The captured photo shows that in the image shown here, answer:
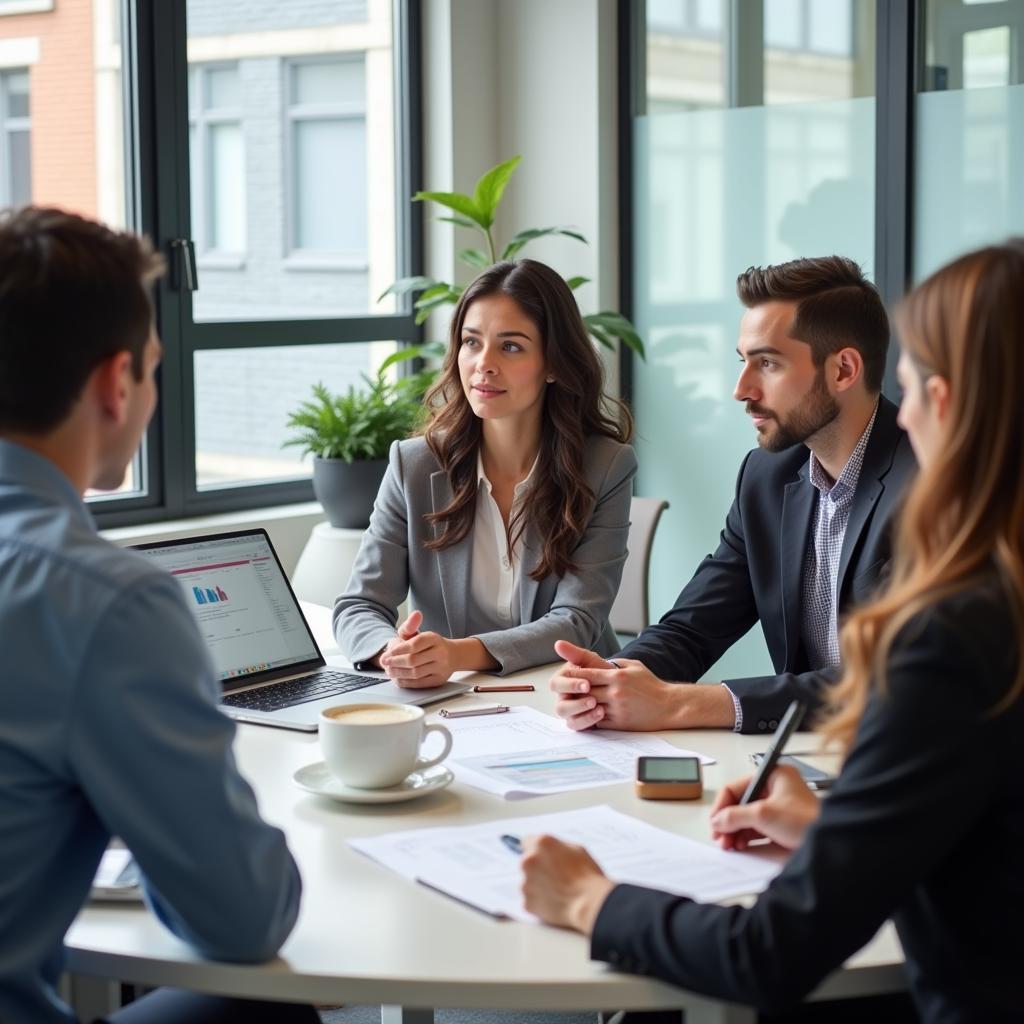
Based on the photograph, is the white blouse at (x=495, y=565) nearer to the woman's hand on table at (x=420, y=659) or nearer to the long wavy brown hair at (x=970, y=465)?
the woman's hand on table at (x=420, y=659)

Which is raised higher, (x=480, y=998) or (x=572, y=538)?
(x=572, y=538)

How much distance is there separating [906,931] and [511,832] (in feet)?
1.50

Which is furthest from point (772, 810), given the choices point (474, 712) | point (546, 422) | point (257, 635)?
point (546, 422)

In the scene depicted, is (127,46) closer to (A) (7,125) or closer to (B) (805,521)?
(A) (7,125)

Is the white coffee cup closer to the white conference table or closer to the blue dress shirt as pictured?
the white conference table

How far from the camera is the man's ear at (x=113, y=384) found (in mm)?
1237

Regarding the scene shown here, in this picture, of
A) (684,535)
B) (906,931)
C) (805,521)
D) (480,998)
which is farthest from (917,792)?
(684,535)

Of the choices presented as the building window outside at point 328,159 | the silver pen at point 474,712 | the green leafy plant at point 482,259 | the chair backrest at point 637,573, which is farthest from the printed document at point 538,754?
the building window outside at point 328,159

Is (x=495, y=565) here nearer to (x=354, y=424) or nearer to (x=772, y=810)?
(x=772, y=810)

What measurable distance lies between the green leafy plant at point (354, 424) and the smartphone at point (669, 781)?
262 cm

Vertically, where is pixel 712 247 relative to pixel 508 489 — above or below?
above

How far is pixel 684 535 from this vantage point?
4.70m

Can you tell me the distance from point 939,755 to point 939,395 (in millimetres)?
299

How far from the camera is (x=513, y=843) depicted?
1.50 metres
